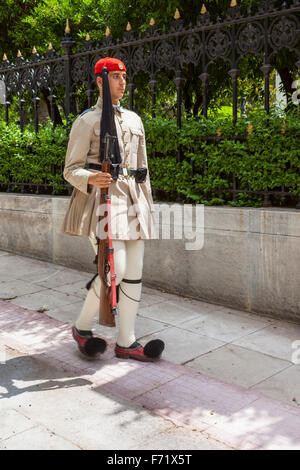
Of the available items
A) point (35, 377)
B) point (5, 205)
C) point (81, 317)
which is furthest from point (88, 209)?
point (5, 205)

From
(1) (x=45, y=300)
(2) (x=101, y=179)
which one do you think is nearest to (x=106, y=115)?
(2) (x=101, y=179)

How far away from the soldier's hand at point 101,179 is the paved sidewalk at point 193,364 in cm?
147

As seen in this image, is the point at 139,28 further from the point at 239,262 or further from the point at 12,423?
the point at 12,423

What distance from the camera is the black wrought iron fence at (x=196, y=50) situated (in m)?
5.64

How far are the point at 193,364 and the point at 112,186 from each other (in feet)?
5.16

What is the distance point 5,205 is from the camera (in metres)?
8.95

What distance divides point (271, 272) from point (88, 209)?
2.11 m

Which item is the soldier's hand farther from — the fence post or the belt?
the fence post

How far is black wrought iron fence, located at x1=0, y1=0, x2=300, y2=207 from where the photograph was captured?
18.5 ft

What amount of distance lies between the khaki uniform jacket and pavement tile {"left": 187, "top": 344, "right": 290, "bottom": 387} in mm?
1127

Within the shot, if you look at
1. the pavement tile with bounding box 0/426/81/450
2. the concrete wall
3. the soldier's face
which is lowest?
the pavement tile with bounding box 0/426/81/450

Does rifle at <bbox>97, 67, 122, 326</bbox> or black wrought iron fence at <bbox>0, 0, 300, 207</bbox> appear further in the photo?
black wrought iron fence at <bbox>0, 0, 300, 207</bbox>

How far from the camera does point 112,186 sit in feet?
14.7

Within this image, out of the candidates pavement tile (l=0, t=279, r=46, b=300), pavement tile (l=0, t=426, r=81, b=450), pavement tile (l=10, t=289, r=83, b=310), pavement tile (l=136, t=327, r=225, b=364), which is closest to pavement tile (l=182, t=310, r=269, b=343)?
pavement tile (l=136, t=327, r=225, b=364)
